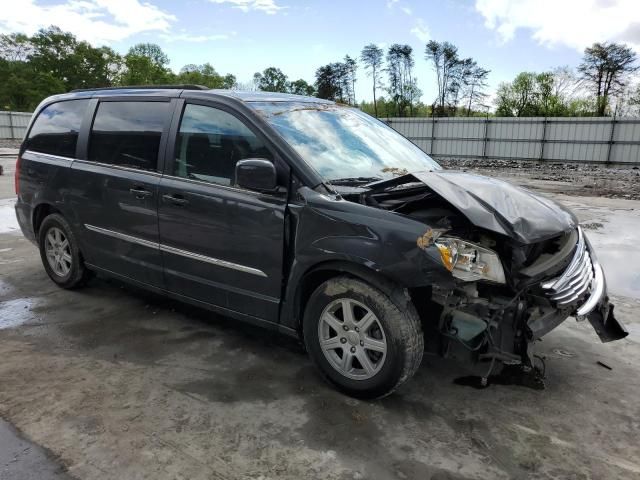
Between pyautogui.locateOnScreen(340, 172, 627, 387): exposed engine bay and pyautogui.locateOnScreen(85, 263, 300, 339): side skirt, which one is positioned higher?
pyautogui.locateOnScreen(340, 172, 627, 387): exposed engine bay

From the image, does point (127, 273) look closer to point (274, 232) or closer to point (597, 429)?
point (274, 232)

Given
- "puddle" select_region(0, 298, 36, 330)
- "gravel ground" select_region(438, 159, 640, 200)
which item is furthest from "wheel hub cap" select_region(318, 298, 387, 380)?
"gravel ground" select_region(438, 159, 640, 200)

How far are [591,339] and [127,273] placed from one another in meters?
3.82

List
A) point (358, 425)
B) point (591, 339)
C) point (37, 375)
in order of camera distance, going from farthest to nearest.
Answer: point (591, 339) → point (37, 375) → point (358, 425)

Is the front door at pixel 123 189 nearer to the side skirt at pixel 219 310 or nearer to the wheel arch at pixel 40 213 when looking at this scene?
the side skirt at pixel 219 310

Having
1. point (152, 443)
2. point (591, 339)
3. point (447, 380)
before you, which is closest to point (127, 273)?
point (152, 443)

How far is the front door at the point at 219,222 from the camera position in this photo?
10.5 feet

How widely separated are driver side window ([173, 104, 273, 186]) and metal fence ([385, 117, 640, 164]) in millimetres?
22170

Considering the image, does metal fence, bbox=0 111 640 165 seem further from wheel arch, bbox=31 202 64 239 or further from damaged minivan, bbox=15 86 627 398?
damaged minivan, bbox=15 86 627 398

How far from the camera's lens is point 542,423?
110 inches

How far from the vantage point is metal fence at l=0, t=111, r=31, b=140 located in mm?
37906

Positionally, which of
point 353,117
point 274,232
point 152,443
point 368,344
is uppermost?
point 353,117

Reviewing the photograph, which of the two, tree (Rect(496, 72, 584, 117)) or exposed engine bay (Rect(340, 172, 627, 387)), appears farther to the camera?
tree (Rect(496, 72, 584, 117))

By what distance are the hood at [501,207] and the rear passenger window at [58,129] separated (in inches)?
117
